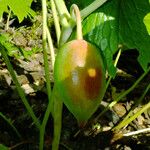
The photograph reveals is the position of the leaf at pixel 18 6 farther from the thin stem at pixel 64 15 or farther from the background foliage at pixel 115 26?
the thin stem at pixel 64 15

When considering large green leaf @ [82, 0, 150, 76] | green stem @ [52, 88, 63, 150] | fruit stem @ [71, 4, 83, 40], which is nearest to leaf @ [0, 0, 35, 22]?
large green leaf @ [82, 0, 150, 76]

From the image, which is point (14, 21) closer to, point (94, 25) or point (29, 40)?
point (29, 40)

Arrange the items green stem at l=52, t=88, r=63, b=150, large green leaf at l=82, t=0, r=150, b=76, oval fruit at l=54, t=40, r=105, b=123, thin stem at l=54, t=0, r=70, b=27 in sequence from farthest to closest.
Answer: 1. large green leaf at l=82, t=0, r=150, b=76
2. green stem at l=52, t=88, r=63, b=150
3. thin stem at l=54, t=0, r=70, b=27
4. oval fruit at l=54, t=40, r=105, b=123

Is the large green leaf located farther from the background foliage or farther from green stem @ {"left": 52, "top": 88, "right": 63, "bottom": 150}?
green stem @ {"left": 52, "top": 88, "right": 63, "bottom": 150}

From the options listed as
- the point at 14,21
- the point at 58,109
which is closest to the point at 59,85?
the point at 58,109

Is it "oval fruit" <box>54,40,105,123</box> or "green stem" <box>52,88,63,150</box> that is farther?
"green stem" <box>52,88,63,150</box>
